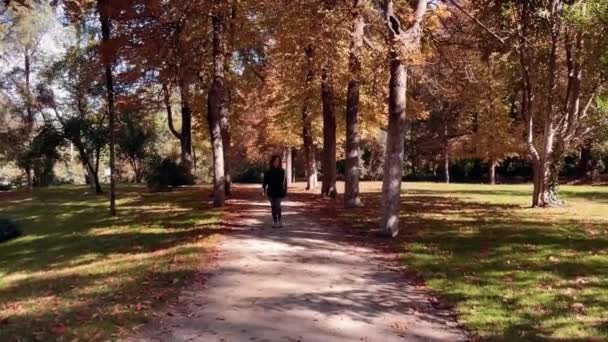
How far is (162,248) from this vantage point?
532 inches

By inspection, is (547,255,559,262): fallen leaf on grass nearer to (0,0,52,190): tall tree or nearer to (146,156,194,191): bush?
(146,156,194,191): bush

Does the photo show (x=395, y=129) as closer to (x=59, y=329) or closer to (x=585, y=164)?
(x=59, y=329)

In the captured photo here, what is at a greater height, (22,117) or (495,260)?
(22,117)

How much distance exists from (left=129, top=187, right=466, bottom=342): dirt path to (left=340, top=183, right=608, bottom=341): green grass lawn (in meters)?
0.59

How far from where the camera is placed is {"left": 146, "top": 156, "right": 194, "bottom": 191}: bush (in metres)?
33.3

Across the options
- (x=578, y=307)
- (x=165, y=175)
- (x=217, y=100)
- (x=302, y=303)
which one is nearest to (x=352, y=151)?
(x=217, y=100)

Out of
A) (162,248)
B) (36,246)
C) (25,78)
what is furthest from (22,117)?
(162,248)

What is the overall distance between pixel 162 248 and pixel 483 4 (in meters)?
9.95

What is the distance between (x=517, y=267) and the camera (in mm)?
10336

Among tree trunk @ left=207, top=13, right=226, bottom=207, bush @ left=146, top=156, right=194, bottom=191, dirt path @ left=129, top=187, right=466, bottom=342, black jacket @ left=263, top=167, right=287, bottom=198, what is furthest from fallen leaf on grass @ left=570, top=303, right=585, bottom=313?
bush @ left=146, top=156, right=194, bottom=191

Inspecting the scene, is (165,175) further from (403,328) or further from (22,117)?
(403,328)

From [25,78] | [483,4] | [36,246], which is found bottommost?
[36,246]

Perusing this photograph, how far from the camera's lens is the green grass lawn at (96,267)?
7652mm

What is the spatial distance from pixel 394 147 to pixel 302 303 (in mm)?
6369
